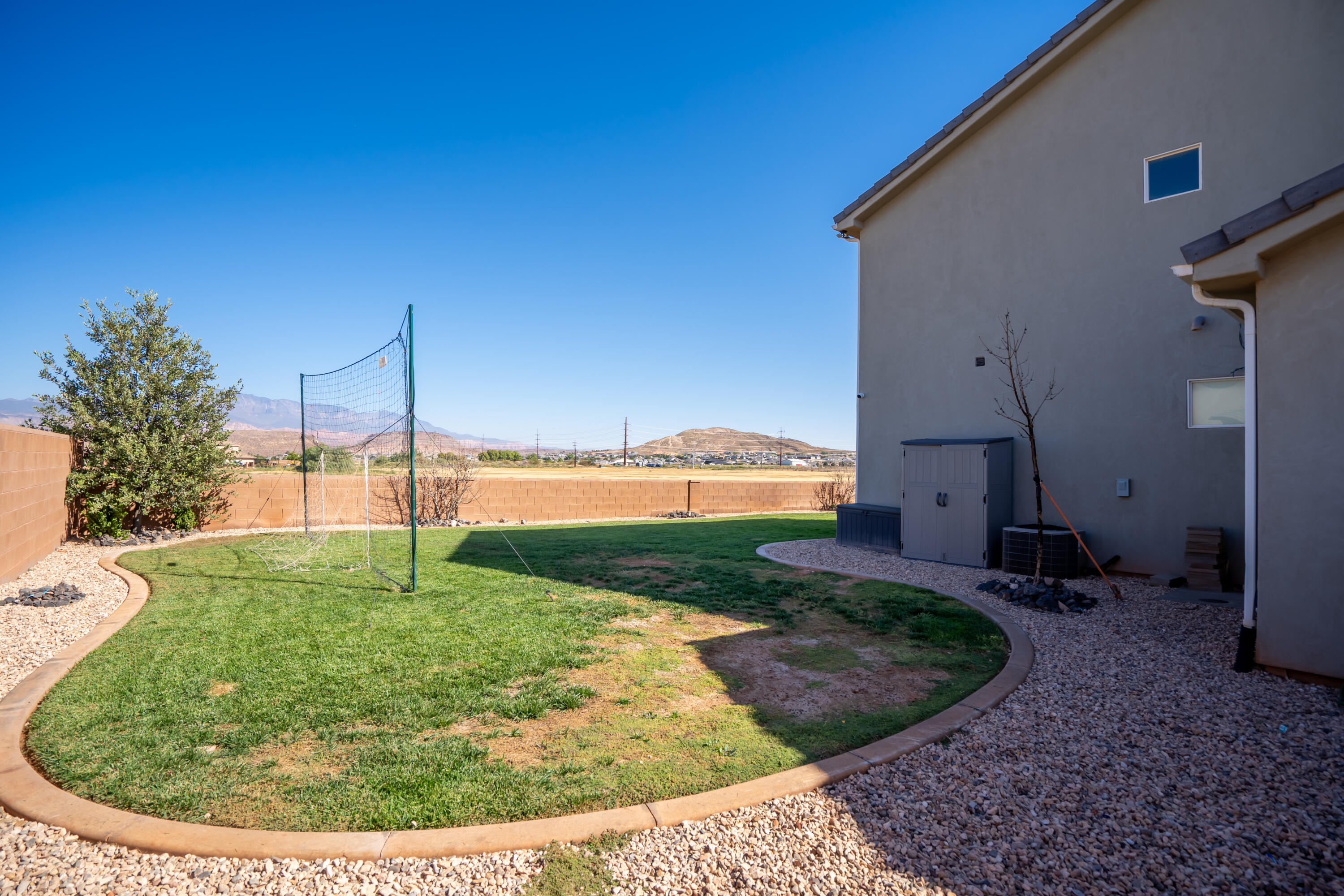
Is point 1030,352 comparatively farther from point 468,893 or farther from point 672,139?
point 672,139

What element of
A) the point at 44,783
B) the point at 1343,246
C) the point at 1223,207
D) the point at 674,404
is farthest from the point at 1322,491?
the point at 674,404

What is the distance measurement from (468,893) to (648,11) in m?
14.2

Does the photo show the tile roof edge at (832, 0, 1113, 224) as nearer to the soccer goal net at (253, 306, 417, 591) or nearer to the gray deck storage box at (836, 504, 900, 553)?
the gray deck storage box at (836, 504, 900, 553)

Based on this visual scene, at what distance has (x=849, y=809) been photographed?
2.44 meters

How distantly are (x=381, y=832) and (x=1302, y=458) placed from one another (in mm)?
5497

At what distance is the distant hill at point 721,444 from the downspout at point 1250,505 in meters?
91.8

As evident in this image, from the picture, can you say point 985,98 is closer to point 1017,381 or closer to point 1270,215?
point 1017,381

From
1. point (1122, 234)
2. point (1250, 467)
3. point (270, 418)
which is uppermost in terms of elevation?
point (270, 418)

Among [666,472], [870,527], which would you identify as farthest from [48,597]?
[666,472]

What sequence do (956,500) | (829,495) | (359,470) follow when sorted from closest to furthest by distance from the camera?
(956,500) → (359,470) → (829,495)

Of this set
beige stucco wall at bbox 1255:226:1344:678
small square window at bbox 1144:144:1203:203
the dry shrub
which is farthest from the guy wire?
small square window at bbox 1144:144:1203:203

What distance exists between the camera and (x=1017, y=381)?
834 cm

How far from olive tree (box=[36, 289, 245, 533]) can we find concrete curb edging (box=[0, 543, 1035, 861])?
881 centimetres

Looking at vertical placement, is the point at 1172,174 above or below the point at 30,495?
above
